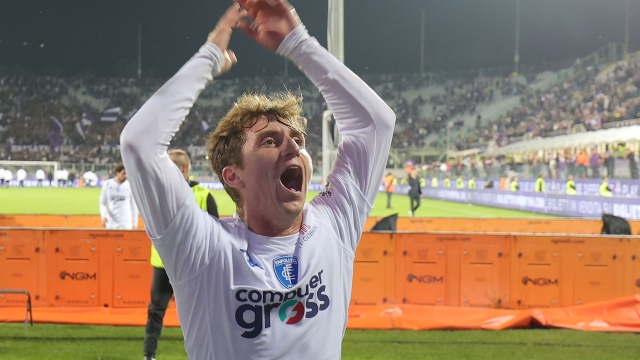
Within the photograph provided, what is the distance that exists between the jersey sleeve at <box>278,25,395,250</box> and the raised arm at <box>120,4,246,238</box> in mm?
289

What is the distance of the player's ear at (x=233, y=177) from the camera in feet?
6.47

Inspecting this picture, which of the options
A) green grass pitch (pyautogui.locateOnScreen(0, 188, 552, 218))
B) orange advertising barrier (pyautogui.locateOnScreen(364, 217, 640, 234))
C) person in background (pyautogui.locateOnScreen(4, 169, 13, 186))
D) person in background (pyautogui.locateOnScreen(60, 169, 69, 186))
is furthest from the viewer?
person in background (pyautogui.locateOnScreen(60, 169, 69, 186))

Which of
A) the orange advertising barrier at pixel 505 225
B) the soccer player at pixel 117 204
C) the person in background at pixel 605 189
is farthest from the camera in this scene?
the person in background at pixel 605 189

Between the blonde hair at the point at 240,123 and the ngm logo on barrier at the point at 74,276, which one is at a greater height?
the blonde hair at the point at 240,123

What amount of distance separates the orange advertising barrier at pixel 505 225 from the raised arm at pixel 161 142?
1350 centimetres

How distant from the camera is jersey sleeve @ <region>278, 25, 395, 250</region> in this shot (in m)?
→ 2.05

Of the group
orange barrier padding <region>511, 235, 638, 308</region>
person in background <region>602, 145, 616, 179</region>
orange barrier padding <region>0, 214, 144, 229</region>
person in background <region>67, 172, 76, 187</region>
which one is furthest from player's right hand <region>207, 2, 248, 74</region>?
person in background <region>67, 172, 76, 187</region>

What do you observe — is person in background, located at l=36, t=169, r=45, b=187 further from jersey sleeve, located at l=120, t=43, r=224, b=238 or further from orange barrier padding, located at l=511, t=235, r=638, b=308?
jersey sleeve, located at l=120, t=43, r=224, b=238

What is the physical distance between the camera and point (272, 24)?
1971 mm

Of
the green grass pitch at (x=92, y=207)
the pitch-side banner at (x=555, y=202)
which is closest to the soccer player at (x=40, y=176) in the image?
the green grass pitch at (x=92, y=207)

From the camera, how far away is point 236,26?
1.93 metres

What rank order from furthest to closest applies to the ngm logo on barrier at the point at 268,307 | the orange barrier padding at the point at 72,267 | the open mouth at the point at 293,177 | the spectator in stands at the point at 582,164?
1. the spectator in stands at the point at 582,164
2. the orange barrier padding at the point at 72,267
3. the open mouth at the point at 293,177
4. the ngm logo on barrier at the point at 268,307

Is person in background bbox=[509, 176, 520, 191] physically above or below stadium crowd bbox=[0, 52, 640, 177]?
below

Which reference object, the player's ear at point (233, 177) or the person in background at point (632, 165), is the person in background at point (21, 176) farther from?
the player's ear at point (233, 177)
